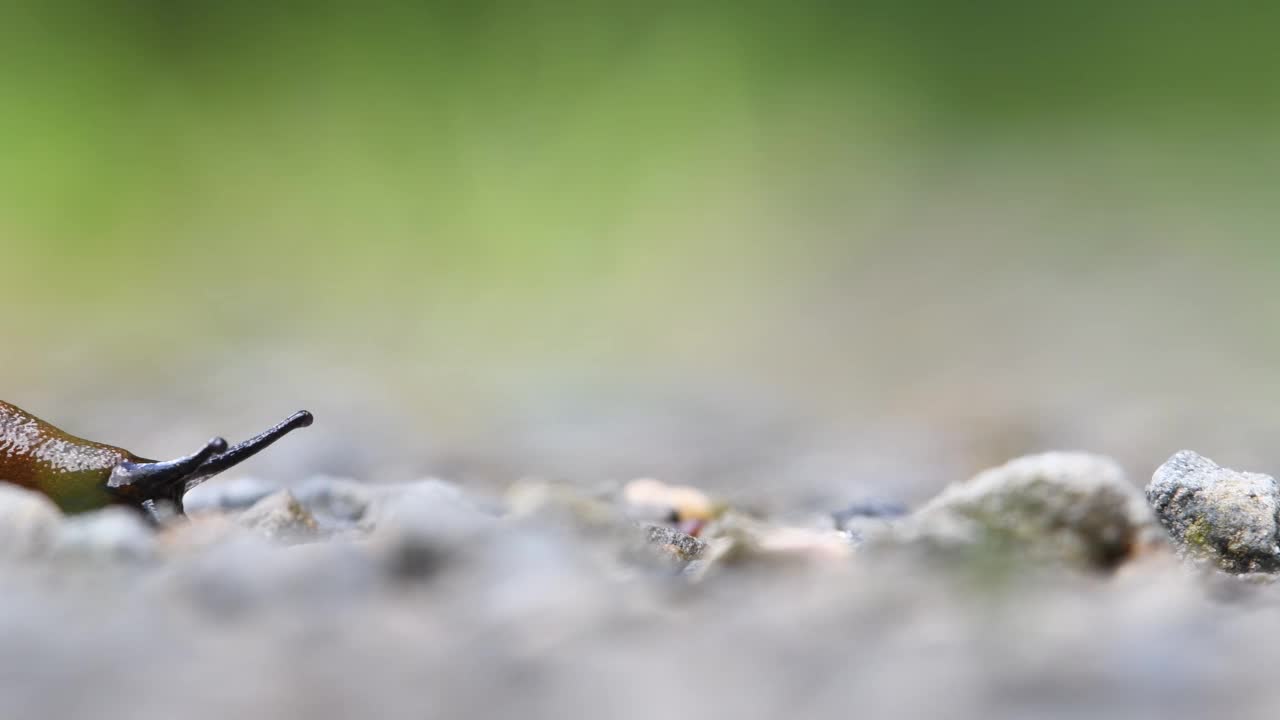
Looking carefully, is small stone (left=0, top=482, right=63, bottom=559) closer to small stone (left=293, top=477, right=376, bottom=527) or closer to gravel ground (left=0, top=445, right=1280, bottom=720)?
gravel ground (left=0, top=445, right=1280, bottom=720)

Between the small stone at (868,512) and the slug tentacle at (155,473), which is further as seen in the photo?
the small stone at (868,512)

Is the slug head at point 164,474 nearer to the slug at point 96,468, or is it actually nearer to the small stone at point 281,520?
the slug at point 96,468

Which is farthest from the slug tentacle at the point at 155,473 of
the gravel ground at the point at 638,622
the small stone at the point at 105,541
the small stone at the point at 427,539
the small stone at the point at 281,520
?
the small stone at the point at 427,539

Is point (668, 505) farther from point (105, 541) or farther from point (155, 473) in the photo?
point (105, 541)

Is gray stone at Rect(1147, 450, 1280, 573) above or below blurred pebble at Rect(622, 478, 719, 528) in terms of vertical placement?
below

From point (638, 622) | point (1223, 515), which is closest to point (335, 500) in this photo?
point (638, 622)

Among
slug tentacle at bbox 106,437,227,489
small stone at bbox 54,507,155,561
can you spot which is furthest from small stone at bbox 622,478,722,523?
small stone at bbox 54,507,155,561

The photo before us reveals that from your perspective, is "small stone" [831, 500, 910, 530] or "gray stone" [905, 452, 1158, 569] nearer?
"gray stone" [905, 452, 1158, 569]
